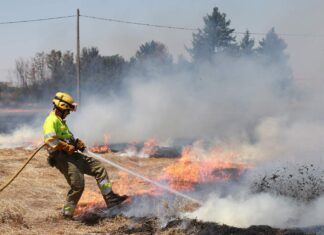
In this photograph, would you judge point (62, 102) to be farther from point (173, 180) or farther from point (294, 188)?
point (294, 188)

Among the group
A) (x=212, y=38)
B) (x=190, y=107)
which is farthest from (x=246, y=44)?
(x=190, y=107)

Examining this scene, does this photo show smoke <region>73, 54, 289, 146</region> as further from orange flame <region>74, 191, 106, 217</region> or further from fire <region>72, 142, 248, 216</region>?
orange flame <region>74, 191, 106, 217</region>

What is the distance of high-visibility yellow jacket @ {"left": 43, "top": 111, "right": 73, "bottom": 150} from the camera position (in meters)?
6.75

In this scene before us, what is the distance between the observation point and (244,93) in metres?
20.4

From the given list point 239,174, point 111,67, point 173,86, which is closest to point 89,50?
point 111,67

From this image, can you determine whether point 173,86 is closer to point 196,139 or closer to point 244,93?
point 244,93

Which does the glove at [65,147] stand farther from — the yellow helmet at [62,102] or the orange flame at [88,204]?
the orange flame at [88,204]

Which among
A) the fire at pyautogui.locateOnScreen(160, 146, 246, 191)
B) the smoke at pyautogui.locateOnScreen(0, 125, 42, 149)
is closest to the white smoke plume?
the fire at pyautogui.locateOnScreen(160, 146, 246, 191)

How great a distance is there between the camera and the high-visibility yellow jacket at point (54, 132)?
6750 mm

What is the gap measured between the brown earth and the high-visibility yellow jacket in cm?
110

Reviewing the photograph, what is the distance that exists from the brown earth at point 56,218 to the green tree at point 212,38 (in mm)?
29838

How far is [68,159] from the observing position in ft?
22.9

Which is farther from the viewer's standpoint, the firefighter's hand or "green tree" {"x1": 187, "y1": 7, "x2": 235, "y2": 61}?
"green tree" {"x1": 187, "y1": 7, "x2": 235, "y2": 61}

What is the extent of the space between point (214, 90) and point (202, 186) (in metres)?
13.1
